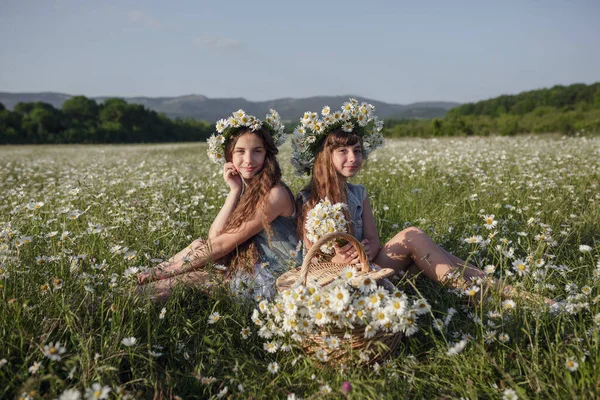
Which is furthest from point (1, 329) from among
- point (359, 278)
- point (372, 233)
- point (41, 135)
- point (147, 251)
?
point (41, 135)

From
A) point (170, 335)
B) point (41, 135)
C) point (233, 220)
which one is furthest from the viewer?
point (41, 135)

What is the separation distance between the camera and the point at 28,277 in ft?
7.70

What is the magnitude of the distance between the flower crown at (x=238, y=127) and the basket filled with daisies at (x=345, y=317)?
1540 mm

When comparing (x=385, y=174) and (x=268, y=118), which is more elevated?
(x=268, y=118)

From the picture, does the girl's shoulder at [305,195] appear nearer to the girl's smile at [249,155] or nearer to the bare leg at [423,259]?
the girl's smile at [249,155]

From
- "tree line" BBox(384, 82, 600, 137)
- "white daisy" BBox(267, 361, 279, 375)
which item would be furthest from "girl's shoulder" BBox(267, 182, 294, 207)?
"tree line" BBox(384, 82, 600, 137)

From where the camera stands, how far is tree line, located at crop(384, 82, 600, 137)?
23.3 m

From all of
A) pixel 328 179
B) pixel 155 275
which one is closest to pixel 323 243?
pixel 328 179

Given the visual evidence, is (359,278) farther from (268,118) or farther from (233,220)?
(268,118)

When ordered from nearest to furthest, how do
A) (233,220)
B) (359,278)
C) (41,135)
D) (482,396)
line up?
(482,396) < (359,278) < (233,220) < (41,135)

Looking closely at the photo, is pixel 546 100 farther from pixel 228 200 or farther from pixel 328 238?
pixel 328 238

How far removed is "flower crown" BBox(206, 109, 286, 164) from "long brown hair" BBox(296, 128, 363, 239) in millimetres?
400

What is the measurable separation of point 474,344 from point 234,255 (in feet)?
5.84

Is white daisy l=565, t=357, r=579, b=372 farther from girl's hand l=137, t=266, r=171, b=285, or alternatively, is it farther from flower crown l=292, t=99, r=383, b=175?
girl's hand l=137, t=266, r=171, b=285
